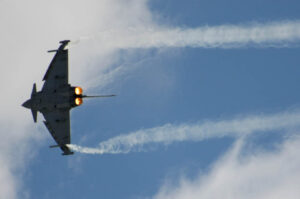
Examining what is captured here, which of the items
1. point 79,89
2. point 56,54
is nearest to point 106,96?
point 79,89

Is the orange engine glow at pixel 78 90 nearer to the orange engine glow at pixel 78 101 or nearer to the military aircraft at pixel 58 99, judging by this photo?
the military aircraft at pixel 58 99

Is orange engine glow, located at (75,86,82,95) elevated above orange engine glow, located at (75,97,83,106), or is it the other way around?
orange engine glow, located at (75,86,82,95)

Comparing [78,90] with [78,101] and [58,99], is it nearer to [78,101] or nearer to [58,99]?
[78,101]

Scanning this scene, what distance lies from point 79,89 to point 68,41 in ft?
23.4

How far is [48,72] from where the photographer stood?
110 meters

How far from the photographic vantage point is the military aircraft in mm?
106062

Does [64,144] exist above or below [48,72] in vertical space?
below

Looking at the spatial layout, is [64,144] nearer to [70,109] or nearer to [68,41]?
[70,109]

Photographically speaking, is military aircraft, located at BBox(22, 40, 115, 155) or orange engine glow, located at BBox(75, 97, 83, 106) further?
military aircraft, located at BBox(22, 40, 115, 155)

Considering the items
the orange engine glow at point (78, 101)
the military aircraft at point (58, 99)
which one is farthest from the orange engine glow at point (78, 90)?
the orange engine glow at point (78, 101)

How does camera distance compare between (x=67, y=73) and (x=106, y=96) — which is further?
(x=67, y=73)

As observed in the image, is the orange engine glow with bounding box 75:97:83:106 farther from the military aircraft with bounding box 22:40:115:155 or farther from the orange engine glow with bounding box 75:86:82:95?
the orange engine glow with bounding box 75:86:82:95

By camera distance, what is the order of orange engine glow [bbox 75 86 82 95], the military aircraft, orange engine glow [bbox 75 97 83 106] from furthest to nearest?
the military aircraft → orange engine glow [bbox 75 97 83 106] → orange engine glow [bbox 75 86 82 95]

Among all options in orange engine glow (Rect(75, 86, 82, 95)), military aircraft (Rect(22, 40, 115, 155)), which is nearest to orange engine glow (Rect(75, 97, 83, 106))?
military aircraft (Rect(22, 40, 115, 155))
